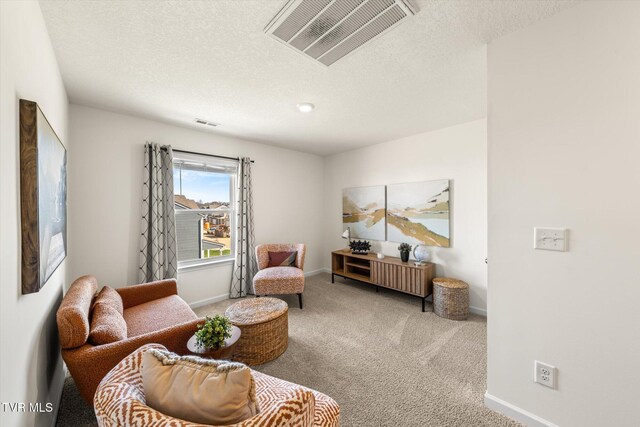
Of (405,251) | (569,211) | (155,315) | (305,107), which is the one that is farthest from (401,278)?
(155,315)

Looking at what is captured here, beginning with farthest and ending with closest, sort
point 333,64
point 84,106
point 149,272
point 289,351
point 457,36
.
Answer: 1. point 149,272
2. point 84,106
3. point 289,351
4. point 333,64
5. point 457,36

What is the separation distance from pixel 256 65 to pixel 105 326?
6.58 feet

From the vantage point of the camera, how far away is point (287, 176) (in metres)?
4.50

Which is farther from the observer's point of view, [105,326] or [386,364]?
[386,364]

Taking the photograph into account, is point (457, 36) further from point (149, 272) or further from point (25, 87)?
point (149, 272)

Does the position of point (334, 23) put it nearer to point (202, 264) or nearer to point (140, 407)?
point (140, 407)

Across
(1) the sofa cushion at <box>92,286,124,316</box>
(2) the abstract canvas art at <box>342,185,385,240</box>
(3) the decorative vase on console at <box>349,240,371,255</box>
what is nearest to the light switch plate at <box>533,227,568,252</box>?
(2) the abstract canvas art at <box>342,185,385,240</box>

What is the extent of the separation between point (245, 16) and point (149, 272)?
2877 millimetres

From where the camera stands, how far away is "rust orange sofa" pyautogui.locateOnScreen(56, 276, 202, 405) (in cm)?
134

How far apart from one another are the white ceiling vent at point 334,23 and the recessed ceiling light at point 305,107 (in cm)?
84

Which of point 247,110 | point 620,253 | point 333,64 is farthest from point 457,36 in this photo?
point 247,110

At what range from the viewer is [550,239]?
1.41 m

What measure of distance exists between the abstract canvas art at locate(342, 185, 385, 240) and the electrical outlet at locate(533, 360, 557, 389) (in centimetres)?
270

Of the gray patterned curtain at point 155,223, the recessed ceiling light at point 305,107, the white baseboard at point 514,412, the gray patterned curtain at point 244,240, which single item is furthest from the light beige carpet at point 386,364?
the recessed ceiling light at point 305,107
